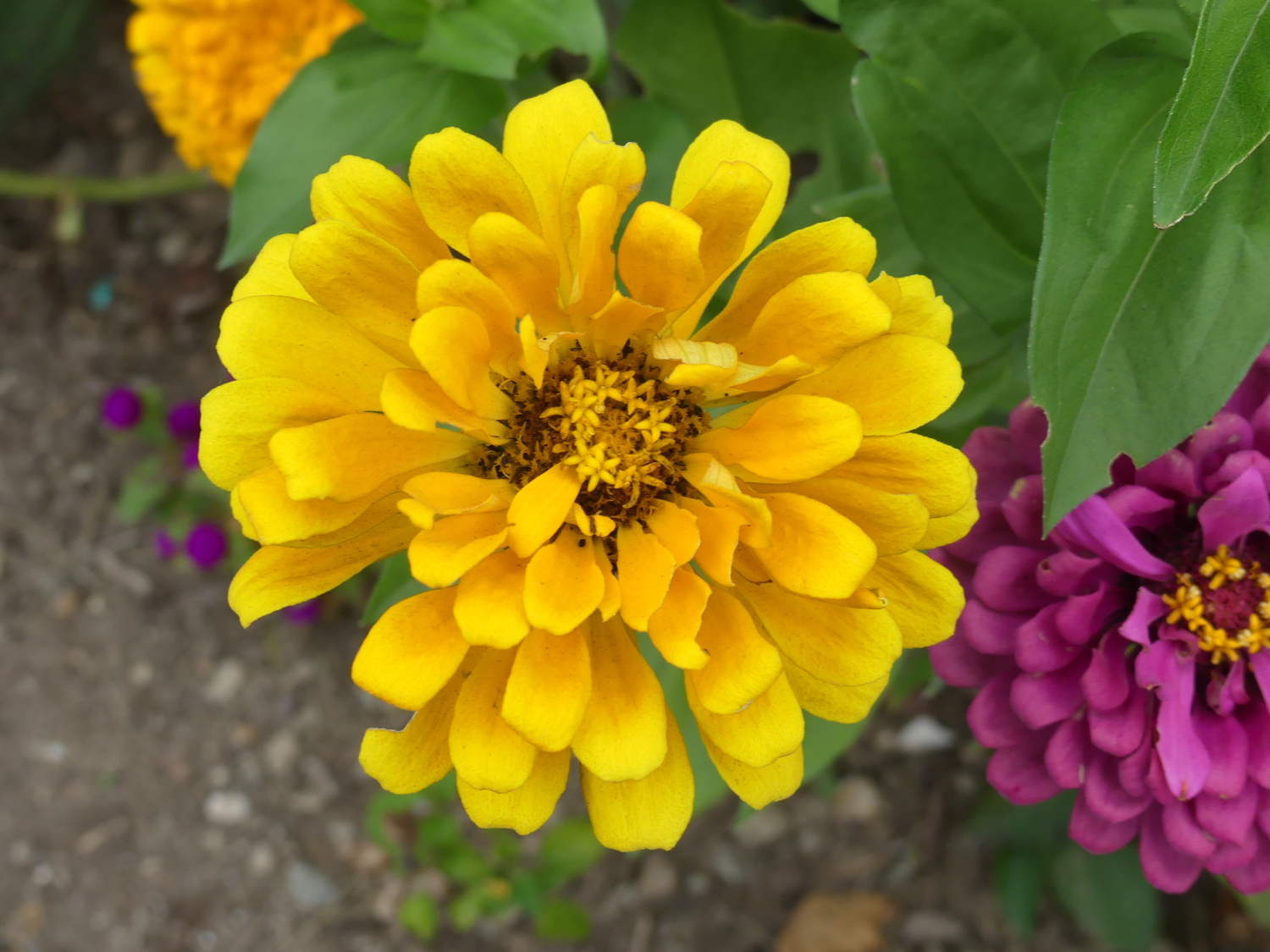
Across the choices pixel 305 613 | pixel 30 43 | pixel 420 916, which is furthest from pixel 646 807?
pixel 30 43

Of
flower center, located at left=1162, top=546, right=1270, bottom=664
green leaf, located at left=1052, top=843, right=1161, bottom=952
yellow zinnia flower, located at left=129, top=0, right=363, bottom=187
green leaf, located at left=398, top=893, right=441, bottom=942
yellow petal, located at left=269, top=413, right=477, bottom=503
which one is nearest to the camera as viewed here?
yellow petal, located at left=269, top=413, right=477, bottom=503

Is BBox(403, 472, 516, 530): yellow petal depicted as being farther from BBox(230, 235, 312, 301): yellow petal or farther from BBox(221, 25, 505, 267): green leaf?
BBox(221, 25, 505, 267): green leaf

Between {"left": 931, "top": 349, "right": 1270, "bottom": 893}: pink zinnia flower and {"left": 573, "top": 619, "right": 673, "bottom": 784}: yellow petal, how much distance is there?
32 centimetres

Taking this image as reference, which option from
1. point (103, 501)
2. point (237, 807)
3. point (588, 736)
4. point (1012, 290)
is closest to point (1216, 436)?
point (1012, 290)

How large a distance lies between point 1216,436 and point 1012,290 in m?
0.23

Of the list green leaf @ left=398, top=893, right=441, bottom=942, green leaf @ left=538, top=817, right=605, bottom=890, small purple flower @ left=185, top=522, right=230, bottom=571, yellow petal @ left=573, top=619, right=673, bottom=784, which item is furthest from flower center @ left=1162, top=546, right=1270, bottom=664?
small purple flower @ left=185, top=522, right=230, bottom=571

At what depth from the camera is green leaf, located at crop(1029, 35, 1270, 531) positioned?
0.78 metres

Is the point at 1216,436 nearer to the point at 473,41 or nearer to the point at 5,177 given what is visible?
the point at 473,41

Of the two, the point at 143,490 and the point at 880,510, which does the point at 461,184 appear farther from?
the point at 143,490

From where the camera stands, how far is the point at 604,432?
2.60 ft

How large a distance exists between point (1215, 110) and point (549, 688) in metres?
0.61

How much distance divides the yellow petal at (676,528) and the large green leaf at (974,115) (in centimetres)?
36

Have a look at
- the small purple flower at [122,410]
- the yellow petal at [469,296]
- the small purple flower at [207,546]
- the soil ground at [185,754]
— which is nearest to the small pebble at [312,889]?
the soil ground at [185,754]

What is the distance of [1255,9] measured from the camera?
0.73 metres
